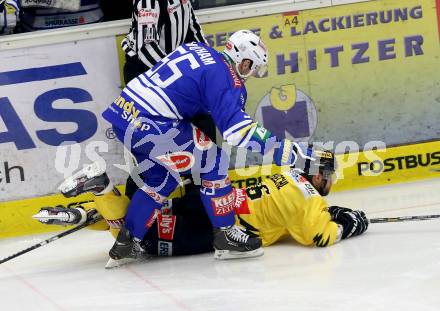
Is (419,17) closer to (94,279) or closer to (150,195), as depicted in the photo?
(150,195)

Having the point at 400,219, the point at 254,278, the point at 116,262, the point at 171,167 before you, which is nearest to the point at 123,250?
the point at 116,262

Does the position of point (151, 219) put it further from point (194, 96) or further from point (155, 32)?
point (155, 32)

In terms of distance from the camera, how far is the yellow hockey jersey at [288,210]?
4758 mm

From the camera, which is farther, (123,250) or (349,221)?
(349,221)

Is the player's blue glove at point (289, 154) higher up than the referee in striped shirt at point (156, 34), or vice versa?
the referee in striped shirt at point (156, 34)

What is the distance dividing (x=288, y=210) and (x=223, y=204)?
0.32 meters

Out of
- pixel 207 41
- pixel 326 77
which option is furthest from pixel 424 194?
pixel 207 41

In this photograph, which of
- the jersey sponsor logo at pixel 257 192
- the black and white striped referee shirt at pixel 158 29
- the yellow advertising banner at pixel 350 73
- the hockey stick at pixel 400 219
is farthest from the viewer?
the yellow advertising banner at pixel 350 73

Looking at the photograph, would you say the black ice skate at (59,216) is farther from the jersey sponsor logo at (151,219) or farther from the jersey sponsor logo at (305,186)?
the jersey sponsor logo at (305,186)

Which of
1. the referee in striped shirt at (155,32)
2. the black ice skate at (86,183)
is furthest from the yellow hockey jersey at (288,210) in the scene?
the referee in striped shirt at (155,32)

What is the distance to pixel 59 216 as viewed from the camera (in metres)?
4.71

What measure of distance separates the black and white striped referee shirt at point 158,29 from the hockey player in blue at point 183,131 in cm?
86

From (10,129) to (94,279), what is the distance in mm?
1470

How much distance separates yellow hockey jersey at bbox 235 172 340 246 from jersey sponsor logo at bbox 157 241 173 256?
0.37 m
